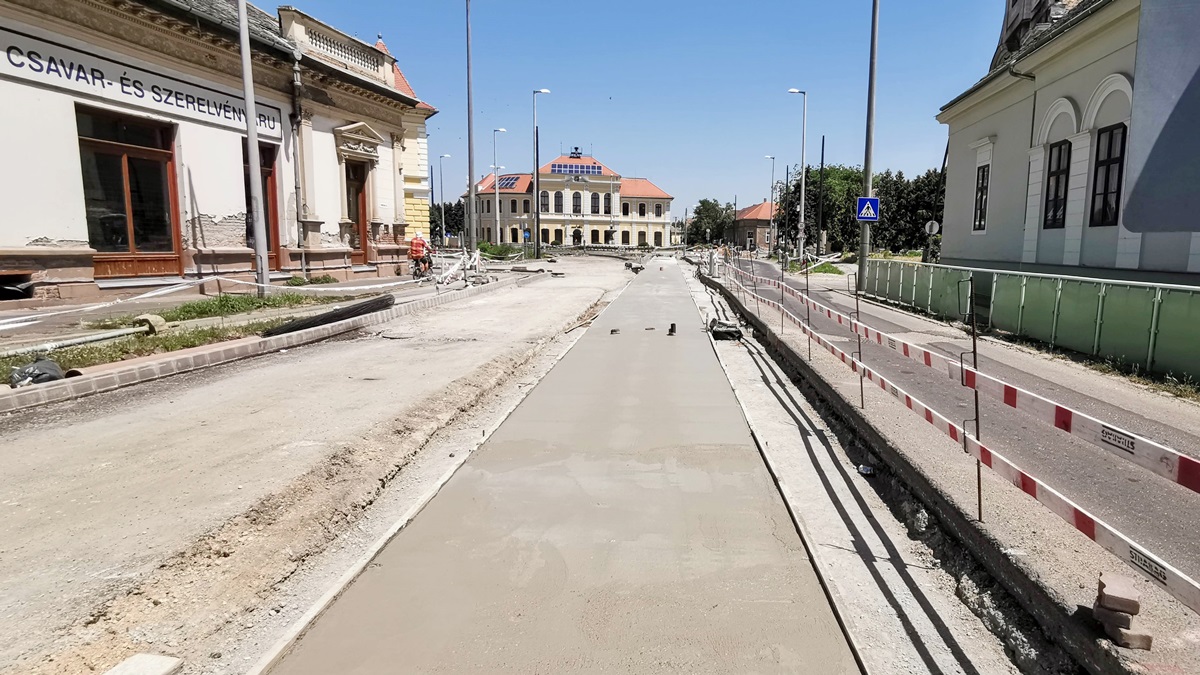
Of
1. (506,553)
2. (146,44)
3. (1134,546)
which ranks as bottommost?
(506,553)

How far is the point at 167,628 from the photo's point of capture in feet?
10.7

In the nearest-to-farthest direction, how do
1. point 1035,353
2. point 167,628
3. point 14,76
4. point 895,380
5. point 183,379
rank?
point 167,628, point 183,379, point 895,380, point 1035,353, point 14,76

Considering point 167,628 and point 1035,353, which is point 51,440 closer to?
point 167,628

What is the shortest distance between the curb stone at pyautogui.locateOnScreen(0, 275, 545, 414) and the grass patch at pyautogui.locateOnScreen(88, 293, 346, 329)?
300cm

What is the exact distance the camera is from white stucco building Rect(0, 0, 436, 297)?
13930 mm

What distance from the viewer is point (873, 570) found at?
4.05 m

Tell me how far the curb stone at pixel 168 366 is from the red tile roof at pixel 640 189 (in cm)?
9705

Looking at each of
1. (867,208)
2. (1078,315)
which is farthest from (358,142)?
Result: (1078,315)

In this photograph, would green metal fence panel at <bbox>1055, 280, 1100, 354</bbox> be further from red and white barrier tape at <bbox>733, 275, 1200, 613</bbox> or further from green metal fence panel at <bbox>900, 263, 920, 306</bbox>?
red and white barrier tape at <bbox>733, 275, 1200, 613</bbox>

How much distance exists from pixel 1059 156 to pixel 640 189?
94.0m

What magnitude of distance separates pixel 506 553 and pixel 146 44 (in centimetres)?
1862

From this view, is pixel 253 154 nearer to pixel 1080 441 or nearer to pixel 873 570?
pixel 873 570

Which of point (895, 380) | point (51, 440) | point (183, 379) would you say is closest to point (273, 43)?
point (183, 379)

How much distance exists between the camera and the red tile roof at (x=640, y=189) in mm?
108938
